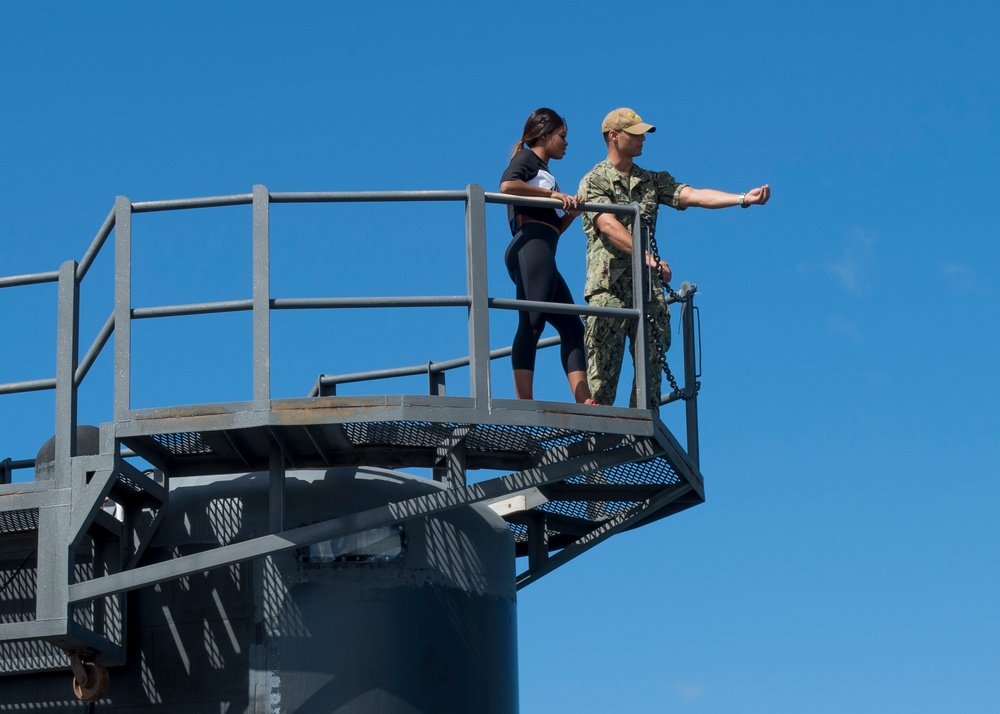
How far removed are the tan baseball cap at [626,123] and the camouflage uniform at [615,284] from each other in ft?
0.91

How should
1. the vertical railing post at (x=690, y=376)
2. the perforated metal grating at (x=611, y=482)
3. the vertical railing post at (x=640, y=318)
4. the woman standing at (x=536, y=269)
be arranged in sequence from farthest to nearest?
the vertical railing post at (x=690, y=376), the perforated metal grating at (x=611, y=482), the woman standing at (x=536, y=269), the vertical railing post at (x=640, y=318)

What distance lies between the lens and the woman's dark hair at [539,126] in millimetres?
10578

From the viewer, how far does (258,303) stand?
935 centimetres

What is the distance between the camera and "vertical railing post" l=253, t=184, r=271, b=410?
9336 mm

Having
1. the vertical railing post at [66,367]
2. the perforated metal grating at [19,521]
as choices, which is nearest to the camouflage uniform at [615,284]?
the vertical railing post at [66,367]

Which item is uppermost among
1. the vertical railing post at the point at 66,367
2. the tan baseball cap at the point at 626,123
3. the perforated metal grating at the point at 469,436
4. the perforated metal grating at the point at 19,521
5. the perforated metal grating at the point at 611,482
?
the tan baseball cap at the point at 626,123

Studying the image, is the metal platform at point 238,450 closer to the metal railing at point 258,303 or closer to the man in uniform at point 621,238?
the metal railing at point 258,303

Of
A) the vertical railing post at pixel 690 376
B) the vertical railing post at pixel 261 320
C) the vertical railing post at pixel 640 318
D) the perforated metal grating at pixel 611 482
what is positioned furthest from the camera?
the vertical railing post at pixel 690 376

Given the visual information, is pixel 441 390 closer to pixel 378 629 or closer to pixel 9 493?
pixel 378 629

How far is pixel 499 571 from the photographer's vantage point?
10969 millimetres

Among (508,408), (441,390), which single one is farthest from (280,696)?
(441,390)

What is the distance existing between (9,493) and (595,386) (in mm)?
3825

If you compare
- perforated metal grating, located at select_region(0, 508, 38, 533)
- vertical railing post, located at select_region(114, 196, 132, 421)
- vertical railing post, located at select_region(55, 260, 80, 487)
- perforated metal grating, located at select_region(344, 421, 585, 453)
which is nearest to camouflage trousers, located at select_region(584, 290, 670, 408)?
perforated metal grating, located at select_region(344, 421, 585, 453)

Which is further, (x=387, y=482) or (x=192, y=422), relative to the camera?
(x=387, y=482)
